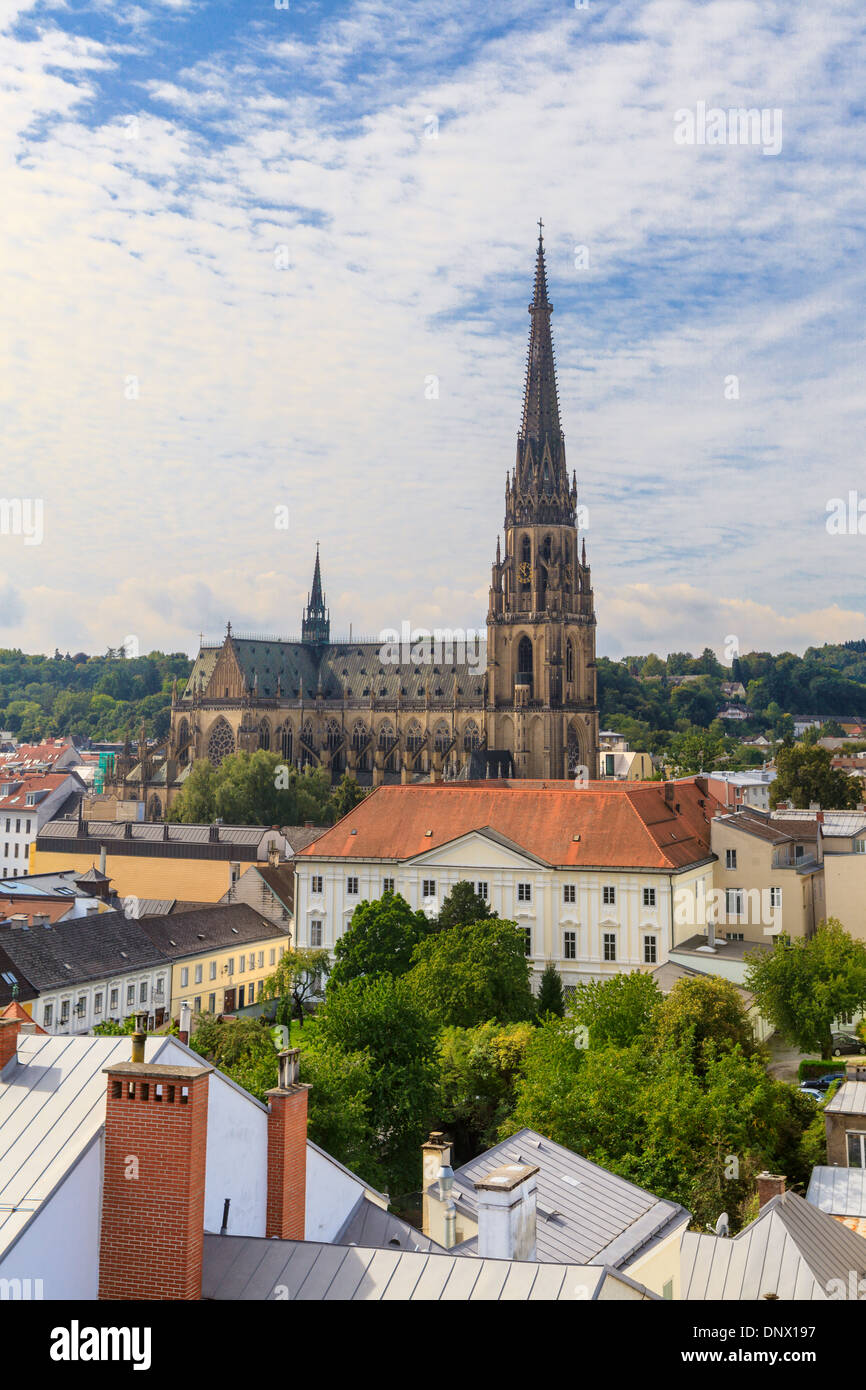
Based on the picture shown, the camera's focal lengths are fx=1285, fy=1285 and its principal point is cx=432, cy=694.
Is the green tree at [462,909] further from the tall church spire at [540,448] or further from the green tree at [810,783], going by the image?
the tall church spire at [540,448]

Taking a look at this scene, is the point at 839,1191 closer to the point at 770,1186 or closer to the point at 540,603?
the point at 770,1186

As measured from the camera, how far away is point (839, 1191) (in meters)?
29.2

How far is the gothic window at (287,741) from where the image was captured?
16350cm

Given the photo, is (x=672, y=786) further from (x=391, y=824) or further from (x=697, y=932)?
(x=391, y=824)

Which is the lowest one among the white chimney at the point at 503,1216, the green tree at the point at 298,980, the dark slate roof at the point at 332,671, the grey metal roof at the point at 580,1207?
the green tree at the point at 298,980

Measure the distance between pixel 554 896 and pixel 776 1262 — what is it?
41.0 meters

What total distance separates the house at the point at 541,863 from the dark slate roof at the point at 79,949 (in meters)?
10.1

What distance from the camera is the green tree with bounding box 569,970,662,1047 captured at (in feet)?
147

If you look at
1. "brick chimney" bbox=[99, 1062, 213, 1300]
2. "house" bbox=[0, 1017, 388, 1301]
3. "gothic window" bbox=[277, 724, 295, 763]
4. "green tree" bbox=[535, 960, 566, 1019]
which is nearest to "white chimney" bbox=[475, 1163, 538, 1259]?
"house" bbox=[0, 1017, 388, 1301]

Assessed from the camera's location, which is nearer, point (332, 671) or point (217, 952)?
point (217, 952)

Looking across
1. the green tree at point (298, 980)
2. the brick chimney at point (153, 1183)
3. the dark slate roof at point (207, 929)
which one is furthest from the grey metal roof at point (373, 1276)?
the dark slate roof at point (207, 929)

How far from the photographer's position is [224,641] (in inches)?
6491

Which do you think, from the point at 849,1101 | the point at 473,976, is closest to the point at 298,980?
the point at 473,976
